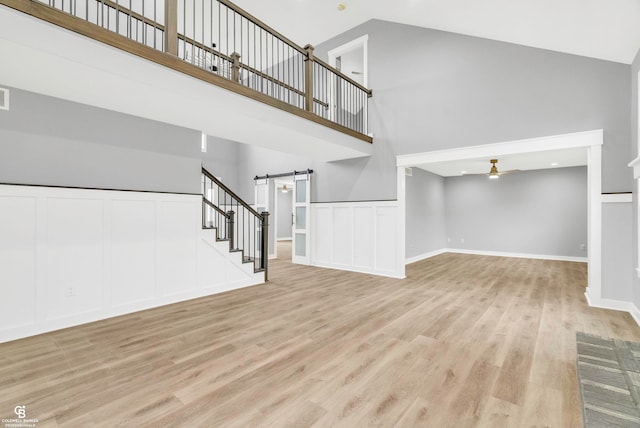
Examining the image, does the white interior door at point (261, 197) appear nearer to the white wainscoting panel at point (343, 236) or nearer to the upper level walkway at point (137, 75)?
the white wainscoting panel at point (343, 236)

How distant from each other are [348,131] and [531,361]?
4.23 meters

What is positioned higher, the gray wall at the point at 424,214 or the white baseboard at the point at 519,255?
the gray wall at the point at 424,214

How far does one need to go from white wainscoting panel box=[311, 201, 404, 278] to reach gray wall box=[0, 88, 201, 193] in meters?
3.28

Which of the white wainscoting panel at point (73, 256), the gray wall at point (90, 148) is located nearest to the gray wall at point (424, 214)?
the gray wall at point (90, 148)

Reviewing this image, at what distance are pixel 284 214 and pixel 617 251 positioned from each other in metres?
11.7

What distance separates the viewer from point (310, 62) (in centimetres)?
468

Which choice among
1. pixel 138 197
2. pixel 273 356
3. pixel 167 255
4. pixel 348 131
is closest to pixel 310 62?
pixel 348 131

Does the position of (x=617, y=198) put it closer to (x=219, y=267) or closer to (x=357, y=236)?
(x=357, y=236)

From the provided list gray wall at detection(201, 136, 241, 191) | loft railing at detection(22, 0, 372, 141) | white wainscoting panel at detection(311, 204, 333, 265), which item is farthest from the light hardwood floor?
gray wall at detection(201, 136, 241, 191)

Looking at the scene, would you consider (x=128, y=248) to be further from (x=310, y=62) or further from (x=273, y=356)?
(x=310, y=62)

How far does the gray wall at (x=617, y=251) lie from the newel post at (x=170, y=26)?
5594 mm

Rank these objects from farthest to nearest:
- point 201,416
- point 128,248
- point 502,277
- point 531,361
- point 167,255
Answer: point 502,277 → point 167,255 → point 128,248 → point 531,361 → point 201,416

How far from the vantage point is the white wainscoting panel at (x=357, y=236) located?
19.3ft

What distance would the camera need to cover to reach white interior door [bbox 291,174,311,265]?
23.6 feet
